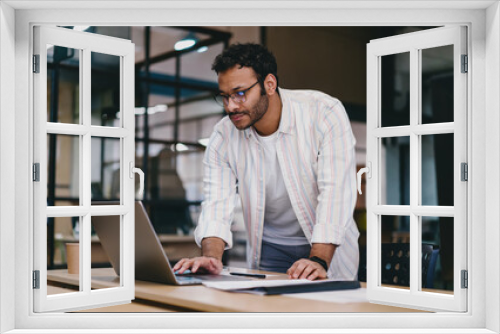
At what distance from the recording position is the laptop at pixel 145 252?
2.47 meters

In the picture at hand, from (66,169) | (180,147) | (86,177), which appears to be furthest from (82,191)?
(66,169)

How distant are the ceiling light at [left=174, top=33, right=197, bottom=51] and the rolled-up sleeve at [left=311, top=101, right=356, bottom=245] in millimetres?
3321

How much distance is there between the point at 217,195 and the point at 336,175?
2.50 ft

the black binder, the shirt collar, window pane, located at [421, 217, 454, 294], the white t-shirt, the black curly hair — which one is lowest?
window pane, located at [421, 217, 454, 294]

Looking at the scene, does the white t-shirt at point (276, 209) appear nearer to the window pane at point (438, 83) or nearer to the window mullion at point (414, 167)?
the window mullion at point (414, 167)

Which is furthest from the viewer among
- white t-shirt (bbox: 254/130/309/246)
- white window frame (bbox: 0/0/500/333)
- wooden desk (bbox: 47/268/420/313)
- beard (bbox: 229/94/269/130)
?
white t-shirt (bbox: 254/130/309/246)

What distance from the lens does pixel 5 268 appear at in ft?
8.71

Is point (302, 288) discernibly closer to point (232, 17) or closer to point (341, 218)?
point (341, 218)

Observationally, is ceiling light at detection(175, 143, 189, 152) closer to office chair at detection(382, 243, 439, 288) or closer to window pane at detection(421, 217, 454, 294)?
window pane at detection(421, 217, 454, 294)

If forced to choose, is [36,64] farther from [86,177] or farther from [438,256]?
[438,256]

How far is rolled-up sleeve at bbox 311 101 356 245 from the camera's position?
3.32 metres

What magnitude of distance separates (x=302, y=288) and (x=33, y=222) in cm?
139

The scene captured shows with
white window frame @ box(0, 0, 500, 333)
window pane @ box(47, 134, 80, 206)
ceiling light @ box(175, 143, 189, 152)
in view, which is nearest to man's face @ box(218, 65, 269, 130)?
white window frame @ box(0, 0, 500, 333)

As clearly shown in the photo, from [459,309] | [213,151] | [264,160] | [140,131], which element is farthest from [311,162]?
[140,131]
